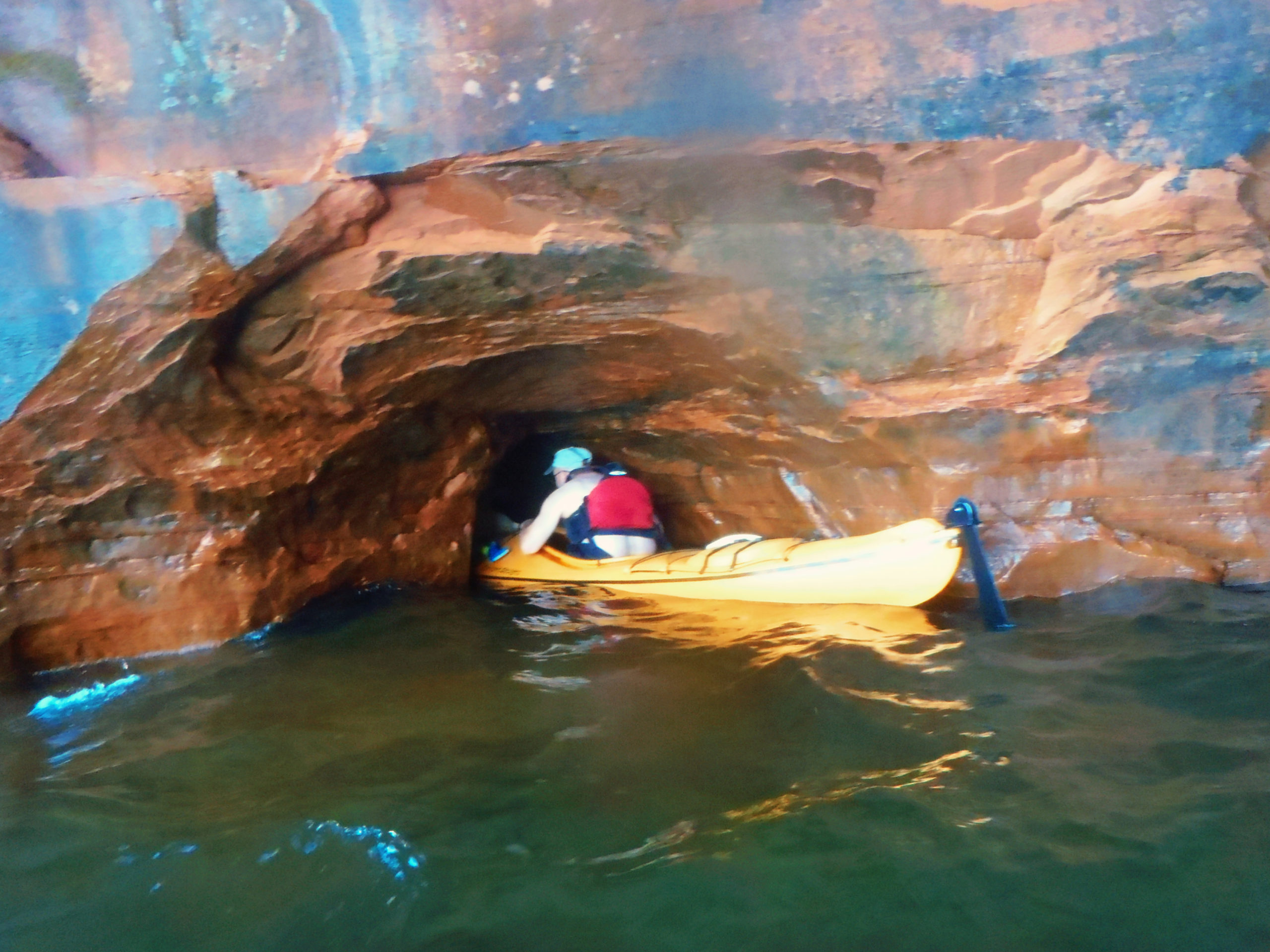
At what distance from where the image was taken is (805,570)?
15.5 ft

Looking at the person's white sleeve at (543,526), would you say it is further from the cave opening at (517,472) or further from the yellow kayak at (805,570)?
the cave opening at (517,472)

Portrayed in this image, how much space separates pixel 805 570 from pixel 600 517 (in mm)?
1597

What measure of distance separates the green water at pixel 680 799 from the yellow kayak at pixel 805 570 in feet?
1.43

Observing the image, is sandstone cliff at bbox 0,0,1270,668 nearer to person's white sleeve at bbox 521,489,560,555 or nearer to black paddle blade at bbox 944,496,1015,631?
black paddle blade at bbox 944,496,1015,631

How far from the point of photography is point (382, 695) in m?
3.64

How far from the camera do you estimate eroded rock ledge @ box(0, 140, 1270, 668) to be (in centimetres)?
338

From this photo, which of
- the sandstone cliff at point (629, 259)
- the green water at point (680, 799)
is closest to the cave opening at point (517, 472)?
the sandstone cliff at point (629, 259)

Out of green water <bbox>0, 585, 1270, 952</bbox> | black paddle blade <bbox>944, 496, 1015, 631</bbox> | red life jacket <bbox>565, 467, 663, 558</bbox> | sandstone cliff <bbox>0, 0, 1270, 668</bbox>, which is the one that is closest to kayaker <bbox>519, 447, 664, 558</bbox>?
red life jacket <bbox>565, 467, 663, 558</bbox>

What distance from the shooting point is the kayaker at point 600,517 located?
19.2 ft

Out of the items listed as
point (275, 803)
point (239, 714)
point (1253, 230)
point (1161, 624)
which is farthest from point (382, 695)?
point (1253, 230)

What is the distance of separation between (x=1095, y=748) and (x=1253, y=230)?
2.03m

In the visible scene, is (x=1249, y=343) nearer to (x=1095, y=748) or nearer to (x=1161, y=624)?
(x=1161, y=624)

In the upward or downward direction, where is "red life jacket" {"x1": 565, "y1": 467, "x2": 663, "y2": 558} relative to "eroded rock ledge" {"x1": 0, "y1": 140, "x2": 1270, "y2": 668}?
downward

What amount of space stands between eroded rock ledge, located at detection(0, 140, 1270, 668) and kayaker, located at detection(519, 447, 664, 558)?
80cm
